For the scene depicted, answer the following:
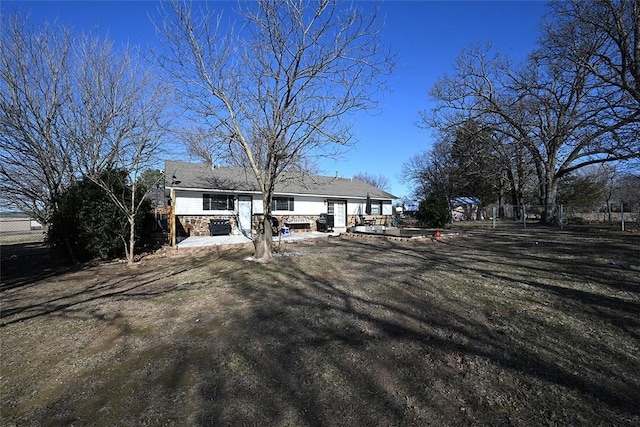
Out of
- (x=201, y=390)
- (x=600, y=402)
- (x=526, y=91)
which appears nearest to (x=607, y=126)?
(x=526, y=91)

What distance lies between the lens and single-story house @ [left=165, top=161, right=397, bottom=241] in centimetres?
1593

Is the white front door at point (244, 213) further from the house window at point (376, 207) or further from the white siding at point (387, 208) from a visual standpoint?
the white siding at point (387, 208)

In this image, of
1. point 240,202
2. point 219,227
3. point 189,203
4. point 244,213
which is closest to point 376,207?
point 244,213

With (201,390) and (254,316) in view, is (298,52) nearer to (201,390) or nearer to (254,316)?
(254,316)

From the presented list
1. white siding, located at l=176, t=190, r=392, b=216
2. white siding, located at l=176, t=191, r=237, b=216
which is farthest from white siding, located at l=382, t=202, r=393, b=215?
white siding, located at l=176, t=191, r=237, b=216

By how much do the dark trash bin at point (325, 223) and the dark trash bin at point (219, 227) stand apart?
5.83 metres

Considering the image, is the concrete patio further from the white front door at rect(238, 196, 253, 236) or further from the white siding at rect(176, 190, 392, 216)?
the white front door at rect(238, 196, 253, 236)

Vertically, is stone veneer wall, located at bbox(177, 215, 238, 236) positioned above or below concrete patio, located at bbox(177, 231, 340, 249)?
above

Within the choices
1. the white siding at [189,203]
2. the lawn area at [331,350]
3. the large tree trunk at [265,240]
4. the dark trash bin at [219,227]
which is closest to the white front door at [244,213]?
the dark trash bin at [219,227]

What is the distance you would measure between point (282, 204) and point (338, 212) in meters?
4.84

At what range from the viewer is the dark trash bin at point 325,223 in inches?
757

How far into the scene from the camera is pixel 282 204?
18.9 meters

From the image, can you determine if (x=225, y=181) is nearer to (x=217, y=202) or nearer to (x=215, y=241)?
(x=217, y=202)

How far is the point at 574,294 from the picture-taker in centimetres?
541
